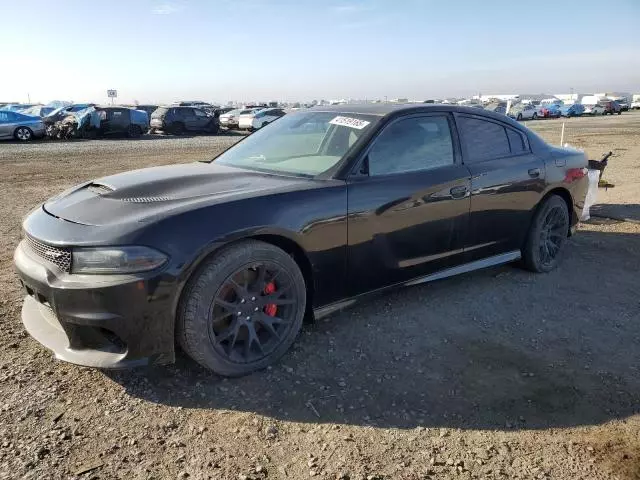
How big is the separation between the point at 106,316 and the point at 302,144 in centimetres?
205

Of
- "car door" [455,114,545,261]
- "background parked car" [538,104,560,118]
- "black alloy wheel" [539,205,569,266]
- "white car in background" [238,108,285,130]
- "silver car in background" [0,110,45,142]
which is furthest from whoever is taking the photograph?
"background parked car" [538,104,560,118]

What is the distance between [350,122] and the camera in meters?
3.97

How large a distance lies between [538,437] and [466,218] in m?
1.89

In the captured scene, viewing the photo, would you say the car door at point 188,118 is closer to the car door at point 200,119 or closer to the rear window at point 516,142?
the car door at point 200,119

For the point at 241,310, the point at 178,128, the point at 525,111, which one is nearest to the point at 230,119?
the point at 178,128

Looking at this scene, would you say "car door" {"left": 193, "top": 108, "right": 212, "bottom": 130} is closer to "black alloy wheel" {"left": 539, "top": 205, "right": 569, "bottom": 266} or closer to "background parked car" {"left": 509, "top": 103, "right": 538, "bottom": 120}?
"black alloy wheel" {"left": 539, "top": 205, "right": 569, "bottom": 266}

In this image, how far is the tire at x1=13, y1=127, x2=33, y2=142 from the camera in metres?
22.8

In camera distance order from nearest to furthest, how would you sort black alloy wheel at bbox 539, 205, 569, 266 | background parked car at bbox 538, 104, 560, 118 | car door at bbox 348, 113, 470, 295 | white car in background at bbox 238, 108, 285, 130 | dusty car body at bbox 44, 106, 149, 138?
car door at bbox 348, 113, 470, 295 → black alloy wheel at bbox 539, 205, 569, 266 → dusty car body at bbox 44, 106, 149, 138 → white car in background at bbox 238, 108, 285, 130 → background parked car at bbox 538, 104, 560, 118

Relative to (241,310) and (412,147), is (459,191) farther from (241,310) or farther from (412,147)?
(241,310)

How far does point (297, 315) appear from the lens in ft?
10.9

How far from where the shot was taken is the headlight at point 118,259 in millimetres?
2709

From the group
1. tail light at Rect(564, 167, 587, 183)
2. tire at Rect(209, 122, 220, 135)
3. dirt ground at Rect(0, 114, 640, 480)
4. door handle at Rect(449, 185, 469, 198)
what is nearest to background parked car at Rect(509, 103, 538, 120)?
tire at Rect(209, 122, 220, 135)

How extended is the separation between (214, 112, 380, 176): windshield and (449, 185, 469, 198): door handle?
0.80 meters

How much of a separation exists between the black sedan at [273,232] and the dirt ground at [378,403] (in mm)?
278
